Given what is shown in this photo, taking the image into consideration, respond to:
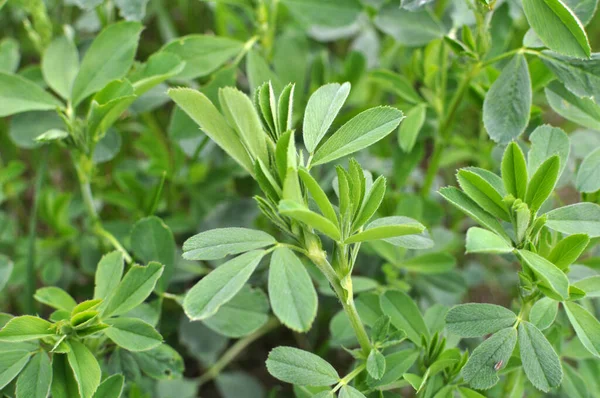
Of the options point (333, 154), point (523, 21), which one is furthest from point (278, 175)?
point (523, 21)

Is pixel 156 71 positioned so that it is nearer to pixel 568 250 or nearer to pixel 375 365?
pixel 375 365

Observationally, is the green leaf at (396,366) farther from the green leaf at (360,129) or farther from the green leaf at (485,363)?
the green leaf at (360,129)

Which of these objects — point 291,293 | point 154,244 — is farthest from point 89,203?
point 291,293

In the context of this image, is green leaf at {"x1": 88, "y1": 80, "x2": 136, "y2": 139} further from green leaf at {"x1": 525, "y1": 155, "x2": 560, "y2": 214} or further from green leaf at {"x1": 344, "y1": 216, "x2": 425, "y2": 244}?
green leaf at {"x1": 525, "y1": 155, "x2": 560, "y2": 214}

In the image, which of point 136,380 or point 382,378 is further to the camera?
point 136,380

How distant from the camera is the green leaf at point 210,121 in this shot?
82 centimetres

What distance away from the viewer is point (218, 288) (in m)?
0.79

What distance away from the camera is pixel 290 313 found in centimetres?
77

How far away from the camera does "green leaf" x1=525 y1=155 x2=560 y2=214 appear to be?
2.85 feet

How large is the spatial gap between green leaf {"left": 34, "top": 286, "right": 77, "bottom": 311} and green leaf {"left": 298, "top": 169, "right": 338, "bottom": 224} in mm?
512

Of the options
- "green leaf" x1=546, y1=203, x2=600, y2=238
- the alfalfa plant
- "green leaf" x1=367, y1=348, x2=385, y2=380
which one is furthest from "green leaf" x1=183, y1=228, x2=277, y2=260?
"green leaf" x1=546, y1=203, x2=600, y2=238

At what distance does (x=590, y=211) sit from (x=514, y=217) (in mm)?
140

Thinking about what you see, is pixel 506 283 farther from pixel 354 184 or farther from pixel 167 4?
pixel 167 4

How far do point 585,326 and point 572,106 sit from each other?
422mm
